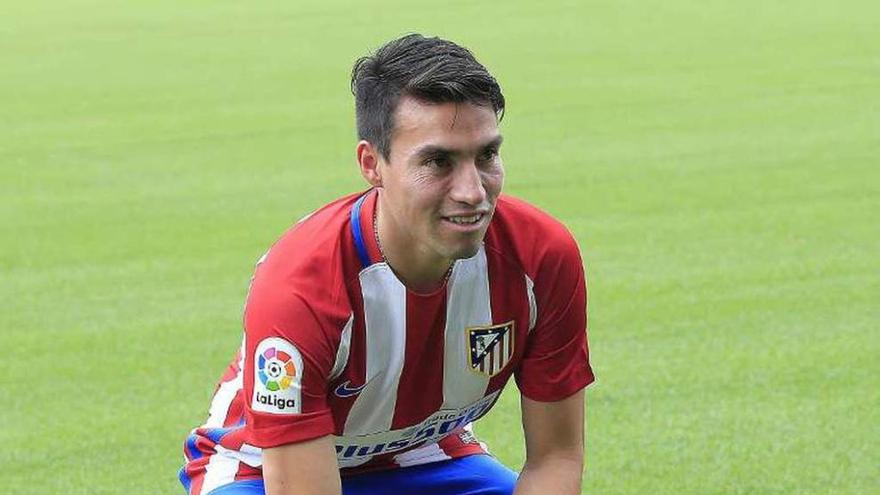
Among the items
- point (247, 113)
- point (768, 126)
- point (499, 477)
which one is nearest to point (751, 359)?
point (499, 477)

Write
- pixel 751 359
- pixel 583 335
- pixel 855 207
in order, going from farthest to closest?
1. pixel 855 207
2. pixel 751 359
3. pixel 583 335

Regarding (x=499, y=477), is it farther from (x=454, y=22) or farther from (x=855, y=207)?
(x=454, y=22)

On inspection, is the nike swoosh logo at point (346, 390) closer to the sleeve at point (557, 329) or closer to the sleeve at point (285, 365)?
the sleeve at point (285, 365)

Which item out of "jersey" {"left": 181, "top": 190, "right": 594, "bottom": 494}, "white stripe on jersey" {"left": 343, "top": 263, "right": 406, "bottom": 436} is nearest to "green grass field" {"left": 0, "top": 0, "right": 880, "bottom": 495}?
"jersey" {"left": 181, "top": 190, "right": 594, "bottom": 494}

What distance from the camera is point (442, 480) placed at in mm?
4707

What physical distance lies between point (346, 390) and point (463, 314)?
336 millimetres

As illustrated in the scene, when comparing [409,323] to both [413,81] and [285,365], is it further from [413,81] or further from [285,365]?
[413,81]

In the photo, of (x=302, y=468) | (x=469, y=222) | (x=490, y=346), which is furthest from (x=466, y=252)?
(x=302, y=468)

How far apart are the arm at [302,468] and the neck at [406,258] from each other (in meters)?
0.43

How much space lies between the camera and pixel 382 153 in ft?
13.5

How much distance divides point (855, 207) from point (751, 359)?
3.29 m

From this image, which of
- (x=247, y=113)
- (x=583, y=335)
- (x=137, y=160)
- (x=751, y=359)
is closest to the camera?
(x=583, y=335)

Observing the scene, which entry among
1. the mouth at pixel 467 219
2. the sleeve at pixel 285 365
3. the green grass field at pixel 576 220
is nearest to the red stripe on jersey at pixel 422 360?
the sleeve at pixel 285 365

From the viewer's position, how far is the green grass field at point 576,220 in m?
7.06
